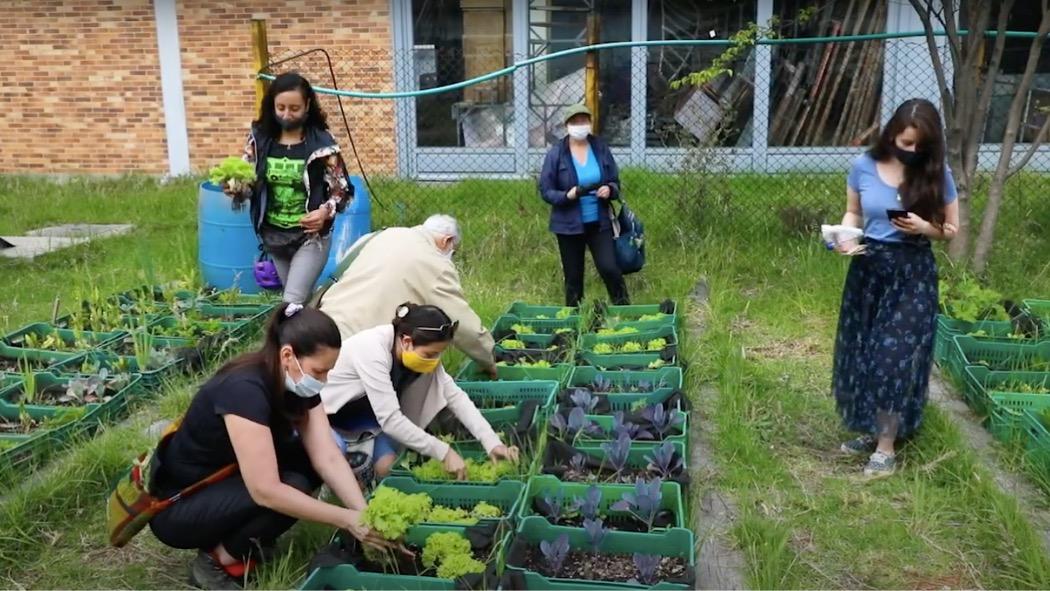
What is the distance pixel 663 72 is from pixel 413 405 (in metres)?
7.12

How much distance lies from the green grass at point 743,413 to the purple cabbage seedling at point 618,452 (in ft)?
1.07

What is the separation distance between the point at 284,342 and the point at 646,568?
1.21 meters

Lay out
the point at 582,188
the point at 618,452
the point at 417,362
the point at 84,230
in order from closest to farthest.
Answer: the point at 417,362
the point at 618,452
the point at 582,188
the point at 84,230

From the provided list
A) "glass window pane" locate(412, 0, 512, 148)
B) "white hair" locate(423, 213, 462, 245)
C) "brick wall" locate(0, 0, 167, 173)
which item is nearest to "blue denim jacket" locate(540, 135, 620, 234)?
"white hair" locate(423, 213, 462, 245)

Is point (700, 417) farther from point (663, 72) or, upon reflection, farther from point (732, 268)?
point (663, 72)

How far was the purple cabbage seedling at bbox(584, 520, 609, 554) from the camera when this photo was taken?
2.80 meters

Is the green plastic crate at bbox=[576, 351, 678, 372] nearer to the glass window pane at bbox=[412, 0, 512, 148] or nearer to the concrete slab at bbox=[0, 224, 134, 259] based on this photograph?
the concrete slab at bbox=[0, 224, 134, 259]

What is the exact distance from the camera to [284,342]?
2645 millimetres

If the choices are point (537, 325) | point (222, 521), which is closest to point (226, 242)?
point (537, 325)

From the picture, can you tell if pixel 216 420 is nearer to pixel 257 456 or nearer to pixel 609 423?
pixel 257 456

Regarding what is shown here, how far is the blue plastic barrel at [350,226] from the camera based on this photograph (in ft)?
20.1

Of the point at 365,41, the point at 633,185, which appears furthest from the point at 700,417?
the point at 365,41

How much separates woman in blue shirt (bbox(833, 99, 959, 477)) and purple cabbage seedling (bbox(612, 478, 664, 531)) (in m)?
1.10

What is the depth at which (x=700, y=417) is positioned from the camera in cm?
420
